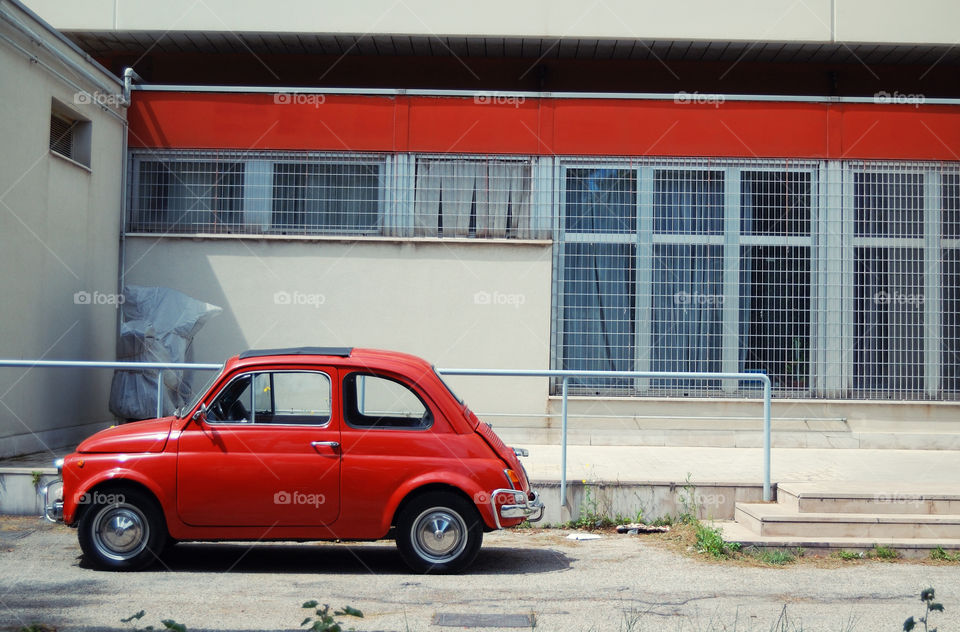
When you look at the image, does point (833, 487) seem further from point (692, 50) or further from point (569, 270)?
point (692, 50)

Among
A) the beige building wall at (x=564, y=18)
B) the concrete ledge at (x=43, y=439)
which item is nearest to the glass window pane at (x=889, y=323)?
the beige building wall at (x=564, y=18)

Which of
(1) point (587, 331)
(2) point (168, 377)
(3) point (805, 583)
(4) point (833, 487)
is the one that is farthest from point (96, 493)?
(1) point (587, 331)

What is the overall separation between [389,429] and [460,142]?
24.8ft

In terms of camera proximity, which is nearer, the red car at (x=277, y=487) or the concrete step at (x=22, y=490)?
the red car at (x=277, y=487)

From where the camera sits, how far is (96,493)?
6.72m

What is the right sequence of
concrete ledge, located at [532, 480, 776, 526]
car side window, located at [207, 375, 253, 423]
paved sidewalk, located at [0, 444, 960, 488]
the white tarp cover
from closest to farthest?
car side window, located at [207, 375, 253, 423]
concrete ledge, located at [532, 480, 776, 526]
paved sidewalk, located at [0, 444, 960, 488]
the white tarp cover

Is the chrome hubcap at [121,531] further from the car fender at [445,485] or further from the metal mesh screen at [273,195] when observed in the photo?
the metal mesh screen at [273,195]

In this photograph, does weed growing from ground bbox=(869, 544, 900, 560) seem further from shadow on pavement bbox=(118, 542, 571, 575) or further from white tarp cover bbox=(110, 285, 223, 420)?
white tarp cover bbox=(110, 285, 223, 420)

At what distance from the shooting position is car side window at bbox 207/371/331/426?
687 centimetres

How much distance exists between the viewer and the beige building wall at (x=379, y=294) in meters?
13.4
